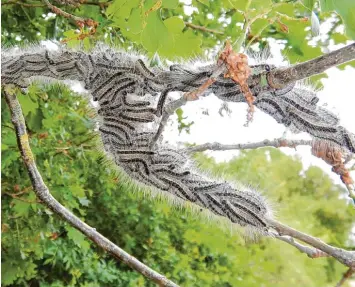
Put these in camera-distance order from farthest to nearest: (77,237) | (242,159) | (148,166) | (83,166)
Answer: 1. (242,159)
2. (83,166)
3. (77,237)
4. (148,166)

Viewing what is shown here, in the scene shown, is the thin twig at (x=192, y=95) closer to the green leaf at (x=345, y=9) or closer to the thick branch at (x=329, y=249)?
the green leaf at (x=345, y=9)

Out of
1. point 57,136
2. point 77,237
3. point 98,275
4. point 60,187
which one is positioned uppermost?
point 57,136

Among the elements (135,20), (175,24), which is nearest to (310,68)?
(135,20)

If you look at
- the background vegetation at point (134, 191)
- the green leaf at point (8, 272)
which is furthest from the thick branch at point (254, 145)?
the green leaf at point (8, 272)

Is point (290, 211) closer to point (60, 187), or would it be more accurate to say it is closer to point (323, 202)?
point (323, 202)

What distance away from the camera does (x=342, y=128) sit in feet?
1.68

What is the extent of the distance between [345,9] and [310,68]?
76 millimetres

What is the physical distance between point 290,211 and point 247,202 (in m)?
4.99

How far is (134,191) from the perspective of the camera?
2.31ft

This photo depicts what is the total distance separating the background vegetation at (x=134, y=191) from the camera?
90 centimetres

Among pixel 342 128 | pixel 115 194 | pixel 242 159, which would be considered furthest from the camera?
pixel 242 159

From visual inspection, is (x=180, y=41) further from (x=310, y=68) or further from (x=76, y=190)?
(x=76, y=190)

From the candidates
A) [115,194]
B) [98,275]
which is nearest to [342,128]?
[98,275]

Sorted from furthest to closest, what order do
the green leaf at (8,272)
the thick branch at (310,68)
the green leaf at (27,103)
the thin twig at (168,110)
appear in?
1. the green leaf at (8,272)
2. the green leaf at (27,103)
3. the thin twig at (168,110)
4. the thick branch at (310,68)
